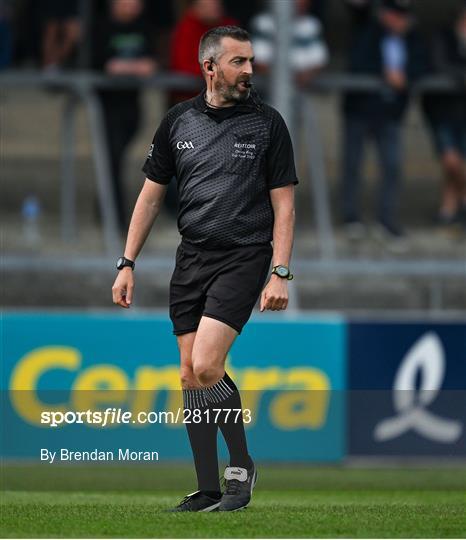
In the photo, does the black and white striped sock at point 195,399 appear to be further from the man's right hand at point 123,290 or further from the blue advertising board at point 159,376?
the blue advertising board at point 159,376

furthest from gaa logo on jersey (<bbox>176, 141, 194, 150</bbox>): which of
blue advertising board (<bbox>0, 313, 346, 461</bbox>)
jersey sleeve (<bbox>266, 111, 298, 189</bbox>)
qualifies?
blue advertising board (<bbox>0, 313, 346, 461</bbox>)

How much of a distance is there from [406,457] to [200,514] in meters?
5.20

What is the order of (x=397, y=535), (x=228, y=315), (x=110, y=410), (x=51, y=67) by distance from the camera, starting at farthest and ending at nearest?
(x=51, y=67) < (x=110, y=410) < (x=228, y=315) < (x=397, y=535)

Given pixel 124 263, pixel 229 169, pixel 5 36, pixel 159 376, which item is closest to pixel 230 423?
pixel 124 263

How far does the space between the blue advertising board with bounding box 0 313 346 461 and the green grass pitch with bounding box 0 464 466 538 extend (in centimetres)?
26

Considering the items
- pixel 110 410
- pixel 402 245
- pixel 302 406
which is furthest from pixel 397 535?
pixel 402 245

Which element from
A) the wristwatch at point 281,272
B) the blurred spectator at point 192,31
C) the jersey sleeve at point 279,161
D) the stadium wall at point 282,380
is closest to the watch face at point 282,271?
the wristwatch at point 281,272

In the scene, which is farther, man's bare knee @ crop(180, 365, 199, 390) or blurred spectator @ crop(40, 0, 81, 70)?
blurred spectator @ crop(40, 0, 81, 70)

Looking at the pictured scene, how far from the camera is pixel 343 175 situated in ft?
43.2

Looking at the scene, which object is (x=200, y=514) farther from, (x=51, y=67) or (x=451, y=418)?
(x=51, y=67)

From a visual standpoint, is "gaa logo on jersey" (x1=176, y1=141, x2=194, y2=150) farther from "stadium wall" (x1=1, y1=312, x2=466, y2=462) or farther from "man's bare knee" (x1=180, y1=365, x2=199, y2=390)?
"stadium wall" (x1=1, y1=312, x2=466, y2=462)

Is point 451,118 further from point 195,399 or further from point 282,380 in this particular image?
point 195,399

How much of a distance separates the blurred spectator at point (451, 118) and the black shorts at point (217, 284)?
697cm

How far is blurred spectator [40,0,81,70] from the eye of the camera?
13.0 m
